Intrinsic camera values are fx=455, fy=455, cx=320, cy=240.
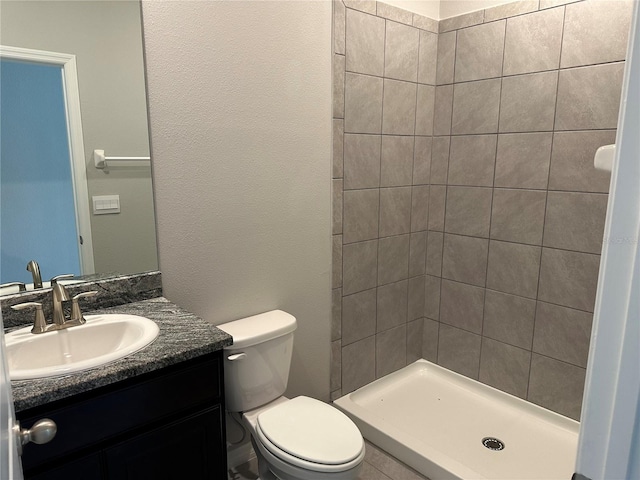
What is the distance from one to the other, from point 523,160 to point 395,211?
0.68 meters

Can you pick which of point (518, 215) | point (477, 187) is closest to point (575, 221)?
point (518, 215)

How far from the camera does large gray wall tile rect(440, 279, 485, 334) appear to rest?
254 centimetres

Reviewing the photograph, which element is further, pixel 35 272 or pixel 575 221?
pixel 575 221

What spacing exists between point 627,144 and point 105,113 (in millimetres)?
1583

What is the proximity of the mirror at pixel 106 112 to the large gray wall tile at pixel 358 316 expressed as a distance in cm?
105

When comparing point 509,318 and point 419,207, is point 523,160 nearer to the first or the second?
point 419,207

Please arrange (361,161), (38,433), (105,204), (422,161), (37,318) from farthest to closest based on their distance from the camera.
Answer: (422,161)
(361,161)
(105,204)
(37,318)
(38,433)

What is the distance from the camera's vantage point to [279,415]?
171cm

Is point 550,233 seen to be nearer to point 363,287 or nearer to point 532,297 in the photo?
point 532,297

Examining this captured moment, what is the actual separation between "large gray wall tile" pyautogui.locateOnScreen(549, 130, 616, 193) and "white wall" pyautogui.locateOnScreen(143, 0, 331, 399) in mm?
1072

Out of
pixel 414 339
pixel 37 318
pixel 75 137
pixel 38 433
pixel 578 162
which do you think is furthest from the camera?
pixel 414 339

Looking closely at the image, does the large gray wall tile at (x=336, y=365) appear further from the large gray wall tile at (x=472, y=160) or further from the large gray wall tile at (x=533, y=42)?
the large gray wall tile at (x=533, y=42)

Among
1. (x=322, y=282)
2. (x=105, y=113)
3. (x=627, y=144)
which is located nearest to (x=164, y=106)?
(x=105, y=113)

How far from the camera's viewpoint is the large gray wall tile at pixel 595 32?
1876 mm
